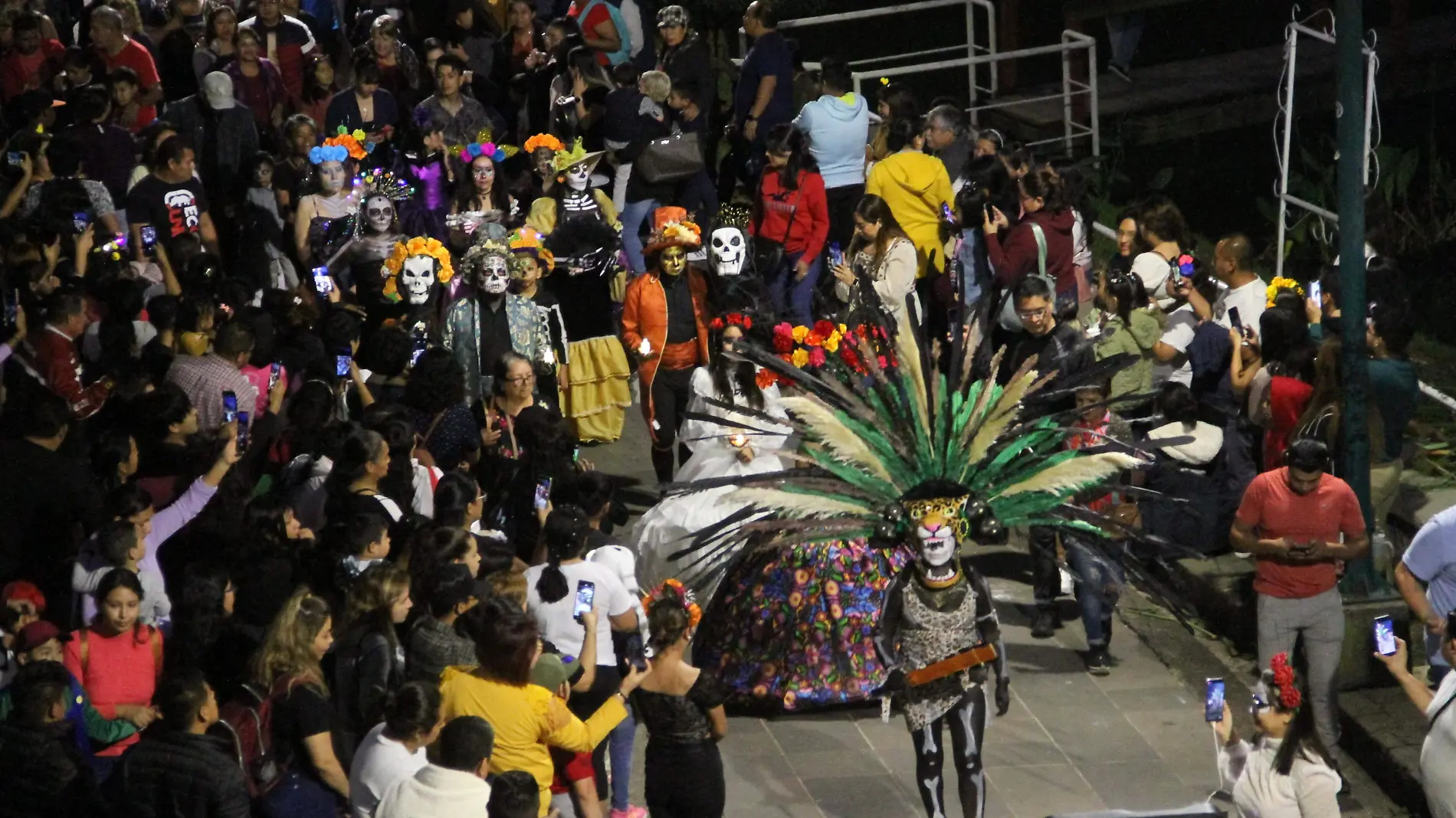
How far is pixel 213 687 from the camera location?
295 inches

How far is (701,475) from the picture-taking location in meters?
10.0

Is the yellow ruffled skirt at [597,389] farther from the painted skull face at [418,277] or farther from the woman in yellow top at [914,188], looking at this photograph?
the woman in yellow top at [914,188]

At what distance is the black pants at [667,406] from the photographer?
11.0 metres

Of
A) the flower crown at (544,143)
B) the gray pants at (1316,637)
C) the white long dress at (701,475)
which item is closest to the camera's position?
the gray pants at (1316,637)

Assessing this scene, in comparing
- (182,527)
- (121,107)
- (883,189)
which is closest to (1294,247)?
(883,189)

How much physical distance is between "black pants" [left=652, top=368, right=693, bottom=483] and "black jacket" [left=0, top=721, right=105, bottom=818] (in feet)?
14.8

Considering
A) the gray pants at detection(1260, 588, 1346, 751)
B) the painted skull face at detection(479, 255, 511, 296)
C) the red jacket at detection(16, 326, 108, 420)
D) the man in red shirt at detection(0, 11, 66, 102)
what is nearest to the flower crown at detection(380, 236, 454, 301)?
the painted skull face at detection(479, 255, 511, 296)

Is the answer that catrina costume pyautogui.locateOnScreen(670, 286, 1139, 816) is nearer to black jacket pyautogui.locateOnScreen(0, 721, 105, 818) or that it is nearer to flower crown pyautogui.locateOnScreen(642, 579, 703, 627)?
flower crown pyautogui.locateOnScreen(642, 579, 703, 627)

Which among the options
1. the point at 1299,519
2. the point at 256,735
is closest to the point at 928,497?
the point at 1299,519

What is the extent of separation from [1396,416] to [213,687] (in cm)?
516

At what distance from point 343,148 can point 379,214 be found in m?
0.84

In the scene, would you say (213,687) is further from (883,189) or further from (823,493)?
(883,189)

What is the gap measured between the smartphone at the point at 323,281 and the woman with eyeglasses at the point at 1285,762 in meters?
5.80

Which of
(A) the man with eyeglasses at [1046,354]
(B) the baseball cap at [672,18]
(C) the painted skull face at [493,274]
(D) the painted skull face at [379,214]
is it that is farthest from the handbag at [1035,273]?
(B) the baseball cap at [672,18]
